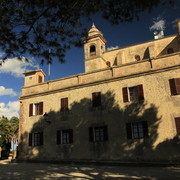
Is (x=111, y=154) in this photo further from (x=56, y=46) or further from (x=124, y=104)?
(x=56, y=46)

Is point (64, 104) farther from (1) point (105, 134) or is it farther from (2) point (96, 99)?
(1) point (105, 134)

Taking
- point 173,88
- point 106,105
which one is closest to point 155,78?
point 173,88

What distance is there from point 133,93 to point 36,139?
9.77 m

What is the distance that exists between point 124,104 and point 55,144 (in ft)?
22.7

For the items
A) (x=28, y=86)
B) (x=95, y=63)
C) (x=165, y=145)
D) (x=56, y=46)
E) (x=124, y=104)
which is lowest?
(x=165, y=145)

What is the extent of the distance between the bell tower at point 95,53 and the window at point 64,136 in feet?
40.5

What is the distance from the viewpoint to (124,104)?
1673 centimetres

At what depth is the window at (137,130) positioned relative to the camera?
1554 cm

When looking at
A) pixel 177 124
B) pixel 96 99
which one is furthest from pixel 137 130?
pixel 96 99

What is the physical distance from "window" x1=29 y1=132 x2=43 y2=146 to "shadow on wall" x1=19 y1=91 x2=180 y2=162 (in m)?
0.28

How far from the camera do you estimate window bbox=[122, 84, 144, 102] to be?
16.3 meters

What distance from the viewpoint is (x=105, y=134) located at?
16797 millimetres

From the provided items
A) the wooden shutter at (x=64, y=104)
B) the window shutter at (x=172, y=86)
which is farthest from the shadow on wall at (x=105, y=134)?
the window shutter at (x=172, y=86)

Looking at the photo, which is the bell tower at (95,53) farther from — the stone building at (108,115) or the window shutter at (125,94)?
the window shutter at (125,94)
